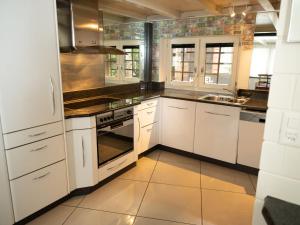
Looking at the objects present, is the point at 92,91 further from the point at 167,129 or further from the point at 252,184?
the point at 252,184

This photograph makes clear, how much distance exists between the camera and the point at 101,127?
2396 mm

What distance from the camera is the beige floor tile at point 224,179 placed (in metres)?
2.60

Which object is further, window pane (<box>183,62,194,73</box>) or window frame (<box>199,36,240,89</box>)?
window pane (<box>183,62,194,73</box>)

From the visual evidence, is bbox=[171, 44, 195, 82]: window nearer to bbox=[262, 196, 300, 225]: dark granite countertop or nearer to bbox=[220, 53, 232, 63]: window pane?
bbox=[220, 53, 232, 63]: window pane

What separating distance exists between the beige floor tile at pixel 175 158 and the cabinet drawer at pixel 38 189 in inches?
61.2

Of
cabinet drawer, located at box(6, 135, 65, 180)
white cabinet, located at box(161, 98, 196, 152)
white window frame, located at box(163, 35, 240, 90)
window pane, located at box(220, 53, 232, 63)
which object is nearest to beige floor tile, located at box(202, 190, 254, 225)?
white cabinet, located at box(161, 98, 196, 152)

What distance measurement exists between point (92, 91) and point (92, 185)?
128 centimetres

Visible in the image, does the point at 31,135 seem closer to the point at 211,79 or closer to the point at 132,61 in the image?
the point at 132,61

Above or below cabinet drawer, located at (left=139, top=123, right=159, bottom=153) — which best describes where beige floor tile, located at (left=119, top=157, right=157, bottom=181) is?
below

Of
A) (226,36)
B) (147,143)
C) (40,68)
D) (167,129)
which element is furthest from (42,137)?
(226,36)

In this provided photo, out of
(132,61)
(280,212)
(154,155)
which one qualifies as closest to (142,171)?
(154,155)

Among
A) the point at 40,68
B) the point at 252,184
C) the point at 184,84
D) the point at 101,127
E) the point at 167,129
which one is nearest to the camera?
the point at 40,68

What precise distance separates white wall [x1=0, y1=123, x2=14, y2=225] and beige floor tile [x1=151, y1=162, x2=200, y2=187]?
1.53 m

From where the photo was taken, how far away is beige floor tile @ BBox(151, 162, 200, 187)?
2.72 m
